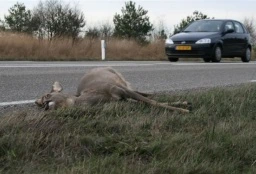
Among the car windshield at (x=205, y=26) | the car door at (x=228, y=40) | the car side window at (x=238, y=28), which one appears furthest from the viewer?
the car side window at (x=238, y=28)

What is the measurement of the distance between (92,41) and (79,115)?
61.2 feet

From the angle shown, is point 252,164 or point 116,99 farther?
point 116,99

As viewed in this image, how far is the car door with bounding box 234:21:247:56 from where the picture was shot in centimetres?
1620

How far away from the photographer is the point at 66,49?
65.9 feet

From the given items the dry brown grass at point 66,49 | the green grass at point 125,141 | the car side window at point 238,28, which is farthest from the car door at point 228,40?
the green grass at point 125,141

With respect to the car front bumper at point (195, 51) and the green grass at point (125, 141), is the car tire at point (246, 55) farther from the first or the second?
the green grass at point (125, 141)

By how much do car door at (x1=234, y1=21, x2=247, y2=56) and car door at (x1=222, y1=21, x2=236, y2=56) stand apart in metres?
0.25

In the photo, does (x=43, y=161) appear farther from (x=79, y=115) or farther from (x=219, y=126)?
(x=219, y=126)

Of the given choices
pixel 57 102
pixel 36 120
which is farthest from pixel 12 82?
pixel 36 120

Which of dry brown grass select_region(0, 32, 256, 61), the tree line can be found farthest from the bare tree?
dry brown grass select_region(0, 32, 256, 61)

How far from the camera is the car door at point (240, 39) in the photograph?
16203 mm

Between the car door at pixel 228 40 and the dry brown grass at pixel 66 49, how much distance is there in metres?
4.34

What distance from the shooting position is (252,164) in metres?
2.88

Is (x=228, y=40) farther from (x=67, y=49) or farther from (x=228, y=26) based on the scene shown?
(x=67, y=49)
